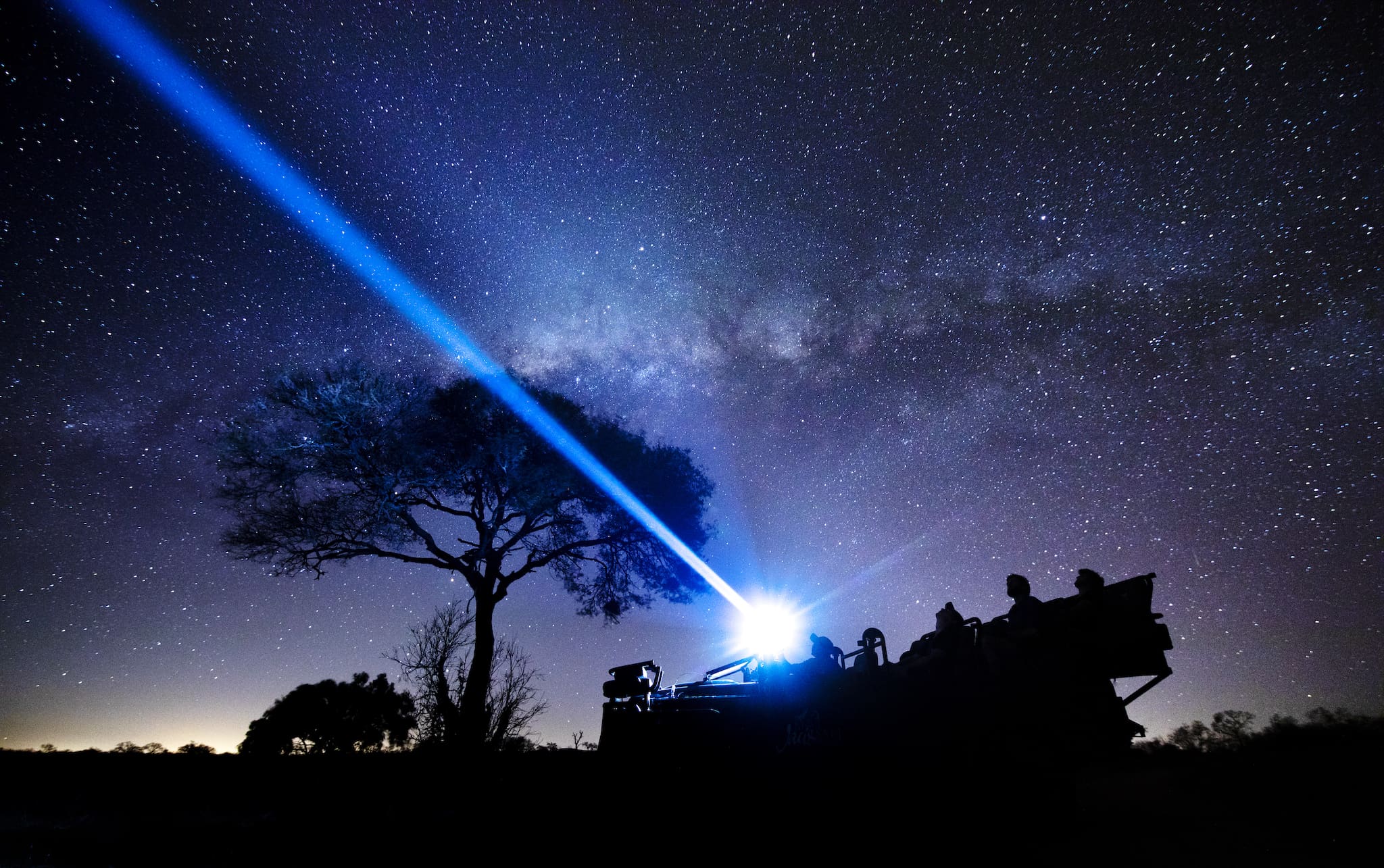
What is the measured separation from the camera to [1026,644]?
5684mm

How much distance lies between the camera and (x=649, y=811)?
5.22m

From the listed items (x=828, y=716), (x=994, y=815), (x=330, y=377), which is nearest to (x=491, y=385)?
(x=330, y=377)

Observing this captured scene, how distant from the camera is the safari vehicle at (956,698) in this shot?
5.31m

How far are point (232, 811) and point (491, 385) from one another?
1081 centimetres

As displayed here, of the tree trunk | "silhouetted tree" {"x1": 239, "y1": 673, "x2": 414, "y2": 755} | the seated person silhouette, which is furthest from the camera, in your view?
"silhouetted tree" {"x1": 239, "y1": 673, "x2": 414, "y2": 755}

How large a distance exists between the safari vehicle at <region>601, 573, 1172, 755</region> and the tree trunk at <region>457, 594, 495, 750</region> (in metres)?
7.14

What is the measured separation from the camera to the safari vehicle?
5.31 metres

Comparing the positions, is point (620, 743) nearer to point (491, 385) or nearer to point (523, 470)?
point (523, 470)

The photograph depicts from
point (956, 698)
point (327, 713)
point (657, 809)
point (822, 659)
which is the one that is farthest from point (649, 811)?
point (327, 713)

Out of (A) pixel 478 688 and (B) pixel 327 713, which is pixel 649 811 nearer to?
(A) pixel 478 688

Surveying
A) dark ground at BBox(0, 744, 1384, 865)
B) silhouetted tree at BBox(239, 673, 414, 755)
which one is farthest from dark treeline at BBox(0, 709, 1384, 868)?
silhouetted tree at BBox(239, 673, 414, 755)

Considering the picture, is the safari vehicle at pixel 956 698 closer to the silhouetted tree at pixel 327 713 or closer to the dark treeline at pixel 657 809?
the dark treeline at pixel 657 809

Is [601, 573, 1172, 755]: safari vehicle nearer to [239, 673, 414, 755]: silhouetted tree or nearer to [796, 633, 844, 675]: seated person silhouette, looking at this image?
[796, 633, 844, 675]: seated person silhouette

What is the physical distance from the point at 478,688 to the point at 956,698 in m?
10.6
